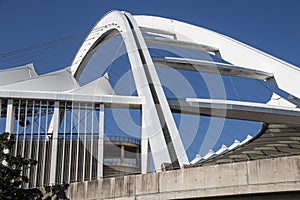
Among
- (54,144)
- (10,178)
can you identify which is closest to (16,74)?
(54,144)

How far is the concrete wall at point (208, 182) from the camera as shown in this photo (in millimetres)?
11102

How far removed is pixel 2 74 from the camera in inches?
1297

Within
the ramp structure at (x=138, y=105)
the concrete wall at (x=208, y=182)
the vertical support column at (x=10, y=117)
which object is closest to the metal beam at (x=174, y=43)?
the ramp structure at (x=138, y=105)

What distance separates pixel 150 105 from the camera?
2644cm

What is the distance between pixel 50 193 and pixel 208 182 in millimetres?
6189

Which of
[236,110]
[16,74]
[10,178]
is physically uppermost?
[16,74]

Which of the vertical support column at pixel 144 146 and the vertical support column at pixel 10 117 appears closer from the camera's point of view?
the vertical support column at pixel 144 146

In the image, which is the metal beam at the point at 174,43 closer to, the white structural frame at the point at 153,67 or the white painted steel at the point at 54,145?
the white structural frame at the point at 153,67

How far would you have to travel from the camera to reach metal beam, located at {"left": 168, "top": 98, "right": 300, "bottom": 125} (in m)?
27.1

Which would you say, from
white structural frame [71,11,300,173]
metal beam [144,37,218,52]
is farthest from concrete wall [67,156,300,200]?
metal beam [144,37,218,52]

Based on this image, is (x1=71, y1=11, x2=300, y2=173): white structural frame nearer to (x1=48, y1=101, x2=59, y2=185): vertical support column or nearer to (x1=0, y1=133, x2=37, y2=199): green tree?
(x1=48, y1=101, x2=59, y2=185): vertical support column

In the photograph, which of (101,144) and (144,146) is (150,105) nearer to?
(144,146)

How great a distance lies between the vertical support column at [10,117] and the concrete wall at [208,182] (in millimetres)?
13152

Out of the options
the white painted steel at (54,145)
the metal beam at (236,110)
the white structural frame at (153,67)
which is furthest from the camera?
the metal beam at (236,110)
